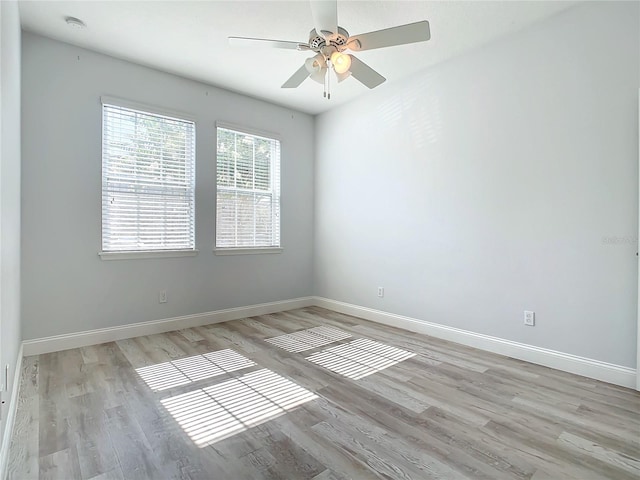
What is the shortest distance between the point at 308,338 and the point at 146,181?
2.34 meters

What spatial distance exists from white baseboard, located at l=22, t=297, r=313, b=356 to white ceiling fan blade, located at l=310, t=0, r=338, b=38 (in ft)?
10.4

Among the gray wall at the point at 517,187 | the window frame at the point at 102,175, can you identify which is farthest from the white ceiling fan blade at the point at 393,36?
the window frame at the point at 102,175

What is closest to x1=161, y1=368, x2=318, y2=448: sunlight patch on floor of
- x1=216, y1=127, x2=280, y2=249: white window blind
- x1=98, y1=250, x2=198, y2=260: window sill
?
x1=98, y1=250, x2=198, y2=260: window sill

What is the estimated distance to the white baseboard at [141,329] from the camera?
10.1 ft

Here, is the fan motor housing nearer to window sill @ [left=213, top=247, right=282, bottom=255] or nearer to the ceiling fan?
the ceiling fan

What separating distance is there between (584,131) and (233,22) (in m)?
2.89

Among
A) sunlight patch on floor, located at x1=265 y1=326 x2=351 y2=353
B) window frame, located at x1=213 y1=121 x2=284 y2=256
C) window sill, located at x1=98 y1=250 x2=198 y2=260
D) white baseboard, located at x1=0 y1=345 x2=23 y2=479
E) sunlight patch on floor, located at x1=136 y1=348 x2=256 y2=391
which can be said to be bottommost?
sunlight patch on floor, located at x1=136 y1=348 x2=256 y2=391

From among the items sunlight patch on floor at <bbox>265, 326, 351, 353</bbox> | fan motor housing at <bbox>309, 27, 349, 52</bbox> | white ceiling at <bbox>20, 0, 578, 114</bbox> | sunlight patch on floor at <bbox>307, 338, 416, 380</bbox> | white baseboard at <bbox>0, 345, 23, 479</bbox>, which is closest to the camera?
white baseboard at <bbox>0, 345, 23, 479</bbox>

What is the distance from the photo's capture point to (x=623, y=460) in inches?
65.4

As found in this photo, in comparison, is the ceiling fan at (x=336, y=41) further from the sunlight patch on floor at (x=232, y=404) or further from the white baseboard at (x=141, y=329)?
the white baseboard at (x=141, y=329)

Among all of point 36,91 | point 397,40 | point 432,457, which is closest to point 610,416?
point 432,457

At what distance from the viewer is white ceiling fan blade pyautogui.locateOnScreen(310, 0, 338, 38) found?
6.63ft

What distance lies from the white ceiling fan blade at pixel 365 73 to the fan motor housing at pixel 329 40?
7.1 inches

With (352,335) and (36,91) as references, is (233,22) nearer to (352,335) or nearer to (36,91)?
(36,91)
